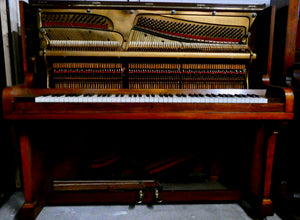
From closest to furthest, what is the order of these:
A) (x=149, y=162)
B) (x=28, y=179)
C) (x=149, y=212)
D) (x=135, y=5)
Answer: (x=28, y=179)
(x=135, y=5)
(x=149, y=212)
(x=149, y=162)

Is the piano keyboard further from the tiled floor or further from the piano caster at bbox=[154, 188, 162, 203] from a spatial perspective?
the tiled floor

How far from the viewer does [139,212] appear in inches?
74.3

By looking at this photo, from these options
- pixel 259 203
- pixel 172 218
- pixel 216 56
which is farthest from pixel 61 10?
pixel 259 203

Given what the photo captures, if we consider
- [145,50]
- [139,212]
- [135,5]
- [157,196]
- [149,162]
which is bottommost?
[139,212]

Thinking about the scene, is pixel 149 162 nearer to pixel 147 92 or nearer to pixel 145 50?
pixel 147 92

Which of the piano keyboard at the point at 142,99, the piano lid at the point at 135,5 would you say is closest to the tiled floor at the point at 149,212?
the piano keyboard at the point at 142,99

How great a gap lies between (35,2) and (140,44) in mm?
857

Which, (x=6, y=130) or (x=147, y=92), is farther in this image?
(x=6, y=130)

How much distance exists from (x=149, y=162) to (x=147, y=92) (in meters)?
0.70

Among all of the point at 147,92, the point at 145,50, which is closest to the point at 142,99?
the point at 147,92

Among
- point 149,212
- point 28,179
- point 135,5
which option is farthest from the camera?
point 149,212

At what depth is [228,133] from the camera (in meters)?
2.05

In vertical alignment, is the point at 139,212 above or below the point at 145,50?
below

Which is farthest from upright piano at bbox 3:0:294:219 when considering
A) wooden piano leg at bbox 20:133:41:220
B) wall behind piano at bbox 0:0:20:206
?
wall behind piano at bbox 0:0:20:206
